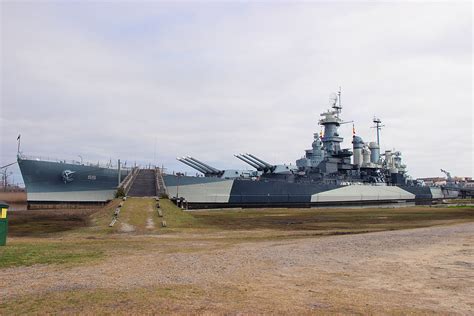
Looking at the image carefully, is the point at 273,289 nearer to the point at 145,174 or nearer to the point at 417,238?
the point at 417,238

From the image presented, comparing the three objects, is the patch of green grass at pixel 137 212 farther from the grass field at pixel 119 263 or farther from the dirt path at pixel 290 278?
the dirt path at pixel 290 278

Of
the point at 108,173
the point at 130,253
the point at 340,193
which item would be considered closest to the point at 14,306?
the point at 130,253

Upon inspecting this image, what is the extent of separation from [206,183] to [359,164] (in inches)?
1334

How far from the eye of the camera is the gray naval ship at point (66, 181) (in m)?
41.1

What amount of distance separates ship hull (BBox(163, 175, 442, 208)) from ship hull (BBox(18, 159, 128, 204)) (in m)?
6.87

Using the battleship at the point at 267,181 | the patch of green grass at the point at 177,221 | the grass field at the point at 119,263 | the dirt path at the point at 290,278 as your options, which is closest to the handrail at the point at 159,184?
the battleship at the point at 267,181

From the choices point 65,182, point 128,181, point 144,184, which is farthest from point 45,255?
point 65,182

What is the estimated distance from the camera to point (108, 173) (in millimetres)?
45344

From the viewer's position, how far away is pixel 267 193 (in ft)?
174

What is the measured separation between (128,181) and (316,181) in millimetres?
29684

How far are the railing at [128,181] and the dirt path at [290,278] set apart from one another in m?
27.4

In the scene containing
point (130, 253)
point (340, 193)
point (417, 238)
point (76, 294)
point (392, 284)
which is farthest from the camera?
point (340, 193)

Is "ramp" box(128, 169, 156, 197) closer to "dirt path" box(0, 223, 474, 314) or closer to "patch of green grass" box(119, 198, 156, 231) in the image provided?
"patch of green grass" box(119, 198, 156, 231)

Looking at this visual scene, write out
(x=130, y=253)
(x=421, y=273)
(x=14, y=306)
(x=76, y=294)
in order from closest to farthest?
(x=14, y=306), (x=76, y=294), (x=421, y=273), (x=130, y=253)
